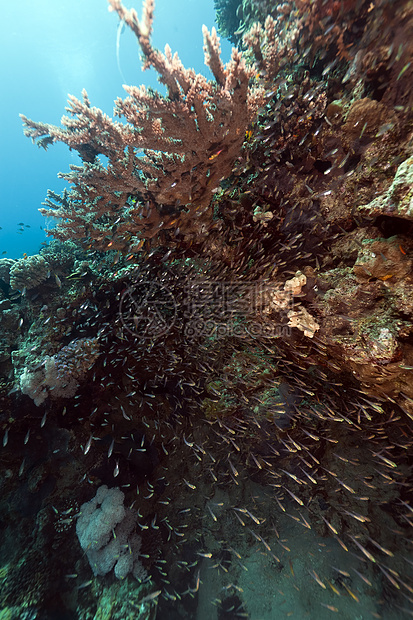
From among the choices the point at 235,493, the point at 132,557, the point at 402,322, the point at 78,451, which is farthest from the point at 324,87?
the point at 132,557

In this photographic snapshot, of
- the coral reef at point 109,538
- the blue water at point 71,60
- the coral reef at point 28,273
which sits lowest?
the coral reef at point 109,538

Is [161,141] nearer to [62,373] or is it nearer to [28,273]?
[28,273]

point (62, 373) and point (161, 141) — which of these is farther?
point (62, 373)

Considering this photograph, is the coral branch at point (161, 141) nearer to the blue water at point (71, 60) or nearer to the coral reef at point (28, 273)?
the coral reef at point (28, 273)

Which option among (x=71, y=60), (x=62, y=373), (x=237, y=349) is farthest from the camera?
(x=71, y=60)

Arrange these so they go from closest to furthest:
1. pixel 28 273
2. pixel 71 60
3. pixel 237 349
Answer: pixel 237 349 < pixel 28 273 < pixel 71 60

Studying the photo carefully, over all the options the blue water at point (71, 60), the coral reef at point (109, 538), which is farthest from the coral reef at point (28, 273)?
the blue water at point (71, 60)

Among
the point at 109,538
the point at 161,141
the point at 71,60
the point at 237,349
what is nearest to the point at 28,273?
the point at 161,141

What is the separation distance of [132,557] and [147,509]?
0.83 meters

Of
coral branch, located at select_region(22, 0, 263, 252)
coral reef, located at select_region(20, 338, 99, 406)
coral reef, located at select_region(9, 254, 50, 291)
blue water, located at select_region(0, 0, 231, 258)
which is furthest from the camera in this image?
blue water, located at select_region(0, 0, 231, 258)

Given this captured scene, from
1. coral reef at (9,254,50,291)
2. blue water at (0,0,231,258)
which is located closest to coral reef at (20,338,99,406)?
coral reef at (9,254,50,291)

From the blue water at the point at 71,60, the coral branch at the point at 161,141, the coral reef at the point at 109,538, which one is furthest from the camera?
the blue water at the point at 71,60

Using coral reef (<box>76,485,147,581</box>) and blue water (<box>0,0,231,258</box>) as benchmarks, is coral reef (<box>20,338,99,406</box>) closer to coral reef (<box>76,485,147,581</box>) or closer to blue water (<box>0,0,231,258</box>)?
coral reef (<box>76,485,147,581</box>)

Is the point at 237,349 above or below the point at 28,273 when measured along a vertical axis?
below
